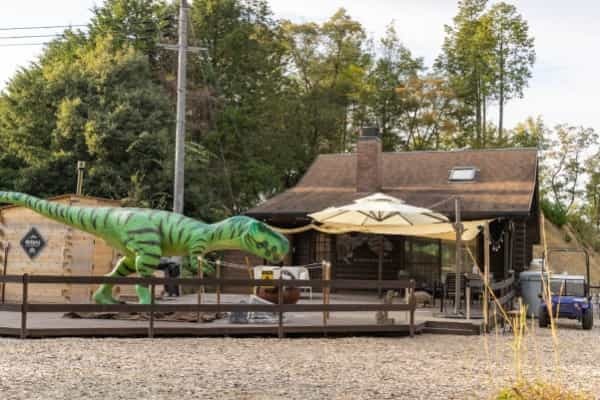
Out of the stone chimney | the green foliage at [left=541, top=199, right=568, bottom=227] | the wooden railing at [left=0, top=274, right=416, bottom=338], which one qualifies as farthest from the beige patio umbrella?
the green foliage at [left=541, top=199, right=568, bottom=227]

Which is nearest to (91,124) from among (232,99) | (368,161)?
(232,99)

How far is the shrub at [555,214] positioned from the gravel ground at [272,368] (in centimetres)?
2875

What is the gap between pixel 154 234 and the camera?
1237cm

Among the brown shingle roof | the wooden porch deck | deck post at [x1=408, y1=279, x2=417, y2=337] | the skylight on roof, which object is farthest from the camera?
the skylight on roof

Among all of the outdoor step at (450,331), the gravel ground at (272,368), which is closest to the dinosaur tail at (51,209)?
the gravel ground at (272,368)

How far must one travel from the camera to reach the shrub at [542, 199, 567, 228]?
129 feet

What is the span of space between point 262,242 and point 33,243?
557 centimetres

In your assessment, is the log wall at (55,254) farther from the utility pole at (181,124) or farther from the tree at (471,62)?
the tree at (471,62)

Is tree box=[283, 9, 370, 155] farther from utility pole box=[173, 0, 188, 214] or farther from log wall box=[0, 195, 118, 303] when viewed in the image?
log wall box=[0, 195, 118, 303]

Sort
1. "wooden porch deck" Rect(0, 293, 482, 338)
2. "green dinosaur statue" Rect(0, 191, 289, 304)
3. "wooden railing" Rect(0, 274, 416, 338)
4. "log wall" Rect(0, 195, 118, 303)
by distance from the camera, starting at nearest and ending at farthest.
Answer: "wooden railing" Rect(0, 274, 416, 338) < "wooden porch deck" Rect(0, 293, 482, 338) < "green dinosaur statue" Rect(0, 191, 289, 304) < "log wall" Rect(0, 195, 118, 303)

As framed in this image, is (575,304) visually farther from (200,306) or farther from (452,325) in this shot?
(200,306)

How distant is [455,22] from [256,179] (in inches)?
582

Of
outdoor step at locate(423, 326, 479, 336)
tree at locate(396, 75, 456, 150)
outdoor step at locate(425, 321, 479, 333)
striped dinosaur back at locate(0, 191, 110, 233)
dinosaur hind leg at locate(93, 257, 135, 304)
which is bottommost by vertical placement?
outdoor step at locate(423, 326, 479, 336)

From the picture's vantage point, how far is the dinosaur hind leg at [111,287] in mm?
12477
